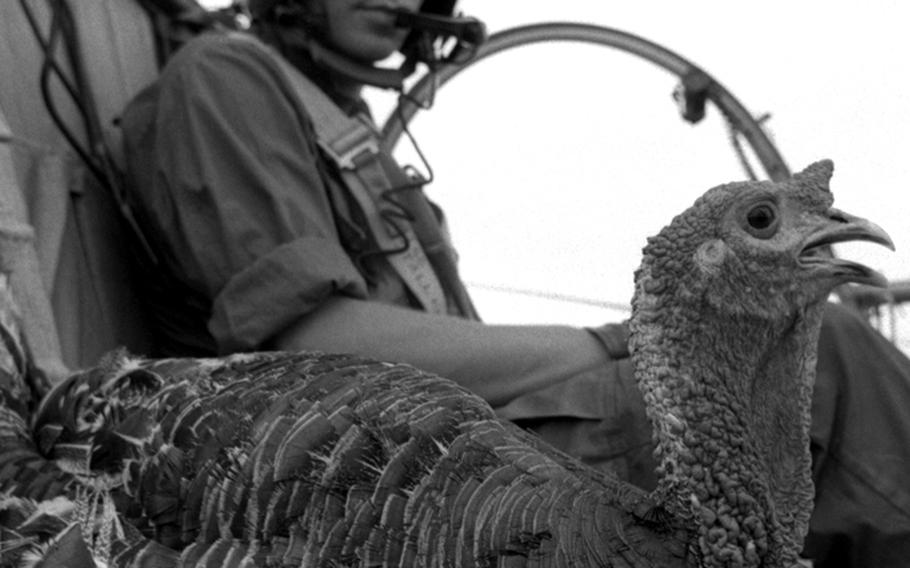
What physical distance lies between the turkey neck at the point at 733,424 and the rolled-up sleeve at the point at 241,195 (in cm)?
86

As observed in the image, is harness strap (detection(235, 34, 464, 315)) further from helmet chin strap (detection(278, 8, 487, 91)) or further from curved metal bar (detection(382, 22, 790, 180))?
curved metal bar (detection(382, 22, 790, 180))

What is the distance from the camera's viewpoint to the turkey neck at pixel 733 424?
1.99m

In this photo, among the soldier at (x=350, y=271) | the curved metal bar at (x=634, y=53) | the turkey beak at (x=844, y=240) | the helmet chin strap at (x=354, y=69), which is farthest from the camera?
the curved metal bar at (x=634, y=53)

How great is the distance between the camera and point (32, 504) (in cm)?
219

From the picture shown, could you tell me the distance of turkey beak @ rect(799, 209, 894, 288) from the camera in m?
2.06

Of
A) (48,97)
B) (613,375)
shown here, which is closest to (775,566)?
(613,375)

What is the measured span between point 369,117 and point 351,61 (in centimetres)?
30

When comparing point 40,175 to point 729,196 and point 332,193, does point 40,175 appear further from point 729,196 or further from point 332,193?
point 729,196

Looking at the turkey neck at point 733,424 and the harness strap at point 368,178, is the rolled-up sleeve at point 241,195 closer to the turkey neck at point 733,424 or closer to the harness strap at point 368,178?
the harness strap at point 368,178

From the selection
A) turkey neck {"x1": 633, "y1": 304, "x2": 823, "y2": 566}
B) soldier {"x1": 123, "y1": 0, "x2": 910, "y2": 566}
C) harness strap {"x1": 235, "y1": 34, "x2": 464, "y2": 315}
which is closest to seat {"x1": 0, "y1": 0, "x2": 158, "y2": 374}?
soldier {"x1": 123, "y1": 0, "x2": 910, "y2": 566}

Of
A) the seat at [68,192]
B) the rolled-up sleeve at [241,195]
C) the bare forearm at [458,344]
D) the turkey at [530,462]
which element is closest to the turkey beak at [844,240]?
the turkey at [530,462]

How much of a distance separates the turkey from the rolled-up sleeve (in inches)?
21.4

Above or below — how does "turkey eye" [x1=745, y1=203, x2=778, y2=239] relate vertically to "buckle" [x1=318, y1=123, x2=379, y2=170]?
above

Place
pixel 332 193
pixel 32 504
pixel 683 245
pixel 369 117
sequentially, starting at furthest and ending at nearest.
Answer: pixel 369 117
pixel 332 193
pixel 32 504
pixel 683 245
